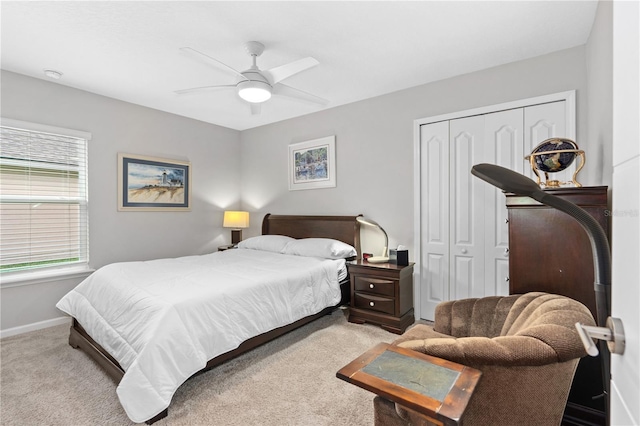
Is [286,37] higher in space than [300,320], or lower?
higher

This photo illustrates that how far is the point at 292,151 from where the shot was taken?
4609 mm

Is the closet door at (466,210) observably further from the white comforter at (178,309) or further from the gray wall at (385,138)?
the white comforter at (178,309)

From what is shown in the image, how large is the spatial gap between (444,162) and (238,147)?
11.1 ft

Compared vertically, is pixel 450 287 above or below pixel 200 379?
above

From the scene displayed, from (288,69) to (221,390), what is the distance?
2367 millimetres

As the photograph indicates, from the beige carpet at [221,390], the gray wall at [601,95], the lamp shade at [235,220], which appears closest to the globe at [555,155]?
the gray wall at [601,95]

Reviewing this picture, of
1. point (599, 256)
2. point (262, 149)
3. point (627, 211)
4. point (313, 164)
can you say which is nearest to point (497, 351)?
point (599, 256)

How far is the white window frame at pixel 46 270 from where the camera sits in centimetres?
310

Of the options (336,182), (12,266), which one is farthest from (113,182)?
(336,182)

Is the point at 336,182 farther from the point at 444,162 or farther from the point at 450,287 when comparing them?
the point at 450,287

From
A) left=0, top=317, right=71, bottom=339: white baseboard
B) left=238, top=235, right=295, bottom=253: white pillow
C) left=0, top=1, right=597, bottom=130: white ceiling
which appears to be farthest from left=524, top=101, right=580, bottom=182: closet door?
left=0, top=317, right=71, bottom=339: white baseboard

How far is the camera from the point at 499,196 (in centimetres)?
297

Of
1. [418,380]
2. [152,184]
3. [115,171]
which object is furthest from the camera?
[152,184]

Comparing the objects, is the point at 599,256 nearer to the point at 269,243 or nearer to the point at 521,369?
the point at 521,369
